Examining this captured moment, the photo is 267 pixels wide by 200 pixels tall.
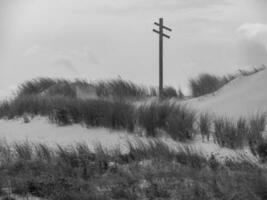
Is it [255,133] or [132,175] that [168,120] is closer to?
[255,133]

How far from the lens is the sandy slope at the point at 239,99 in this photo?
44.7 feet

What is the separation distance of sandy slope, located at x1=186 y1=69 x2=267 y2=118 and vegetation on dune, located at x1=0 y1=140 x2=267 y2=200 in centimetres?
520

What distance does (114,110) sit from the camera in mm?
11492

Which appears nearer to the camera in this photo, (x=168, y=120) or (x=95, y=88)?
(x=168, y=120)

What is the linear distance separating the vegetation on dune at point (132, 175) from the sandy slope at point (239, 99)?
5.20 meters

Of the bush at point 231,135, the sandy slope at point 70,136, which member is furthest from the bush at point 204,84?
the bush at point 231,135

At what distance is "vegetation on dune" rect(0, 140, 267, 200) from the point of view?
19.1 feet

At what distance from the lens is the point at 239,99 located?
14.9 meters

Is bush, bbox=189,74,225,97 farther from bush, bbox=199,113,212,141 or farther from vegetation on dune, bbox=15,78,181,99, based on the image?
bush, bbox=199,113,212,141

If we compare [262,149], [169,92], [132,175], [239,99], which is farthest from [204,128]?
[169,92]

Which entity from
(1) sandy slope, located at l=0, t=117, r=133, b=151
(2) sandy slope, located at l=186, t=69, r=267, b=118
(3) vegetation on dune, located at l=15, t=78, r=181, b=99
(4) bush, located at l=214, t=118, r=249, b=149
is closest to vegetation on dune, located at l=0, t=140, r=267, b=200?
(4) bush, located at l=214, t=118, r=249, b=149

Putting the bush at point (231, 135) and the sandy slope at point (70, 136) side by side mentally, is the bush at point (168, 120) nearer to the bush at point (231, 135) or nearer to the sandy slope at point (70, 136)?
the sandy slope at point (70, 136)

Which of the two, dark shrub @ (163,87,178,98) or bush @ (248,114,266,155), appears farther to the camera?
dark shrub @ (163,87,178,98)

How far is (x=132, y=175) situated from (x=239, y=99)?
883 cm
